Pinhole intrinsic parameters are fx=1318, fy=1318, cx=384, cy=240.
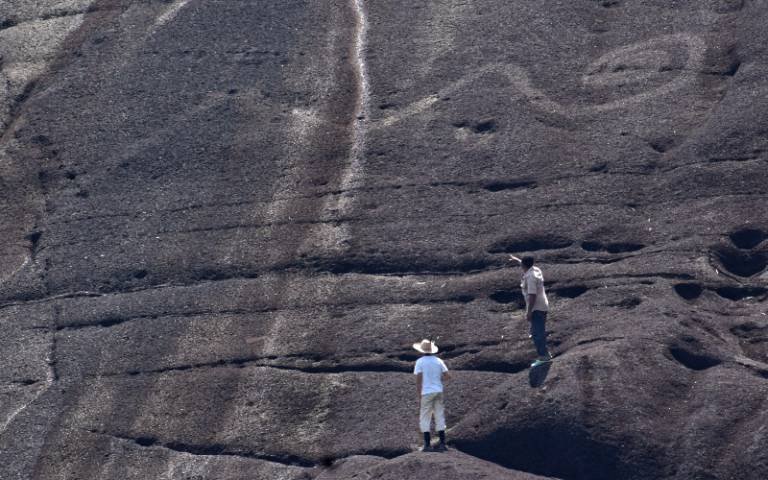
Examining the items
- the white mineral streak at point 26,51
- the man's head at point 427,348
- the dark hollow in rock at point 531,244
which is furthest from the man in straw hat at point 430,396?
the white mineral streak at point 26,51

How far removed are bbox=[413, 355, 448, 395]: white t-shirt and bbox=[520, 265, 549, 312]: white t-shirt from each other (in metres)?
1.47

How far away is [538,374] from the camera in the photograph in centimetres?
1537

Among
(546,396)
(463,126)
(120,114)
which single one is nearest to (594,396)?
(546,396)

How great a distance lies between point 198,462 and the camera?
1606cm

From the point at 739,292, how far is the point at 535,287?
2.76m

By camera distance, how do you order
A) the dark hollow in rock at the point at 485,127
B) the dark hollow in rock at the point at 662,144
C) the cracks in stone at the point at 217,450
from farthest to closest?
the dark hollow in rock at the point at 485,127 < the dark hollow in rock at the point at 662,144 < the cracks in stone at the point at 217,450

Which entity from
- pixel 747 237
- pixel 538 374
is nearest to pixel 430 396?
pixel 538 374

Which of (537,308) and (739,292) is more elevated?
(537,308)

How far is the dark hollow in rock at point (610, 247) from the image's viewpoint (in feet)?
57.0

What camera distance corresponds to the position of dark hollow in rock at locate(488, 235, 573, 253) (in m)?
17.7

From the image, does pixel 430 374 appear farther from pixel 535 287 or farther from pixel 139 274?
pixel 139 274

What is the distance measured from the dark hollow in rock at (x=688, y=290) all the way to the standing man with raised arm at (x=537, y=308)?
192 centimetres

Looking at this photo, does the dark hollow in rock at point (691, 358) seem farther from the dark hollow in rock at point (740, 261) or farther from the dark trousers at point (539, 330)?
the dark hollow in rock at point (740, 261)

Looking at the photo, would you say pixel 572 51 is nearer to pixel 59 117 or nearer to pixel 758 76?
pixel 758 76
